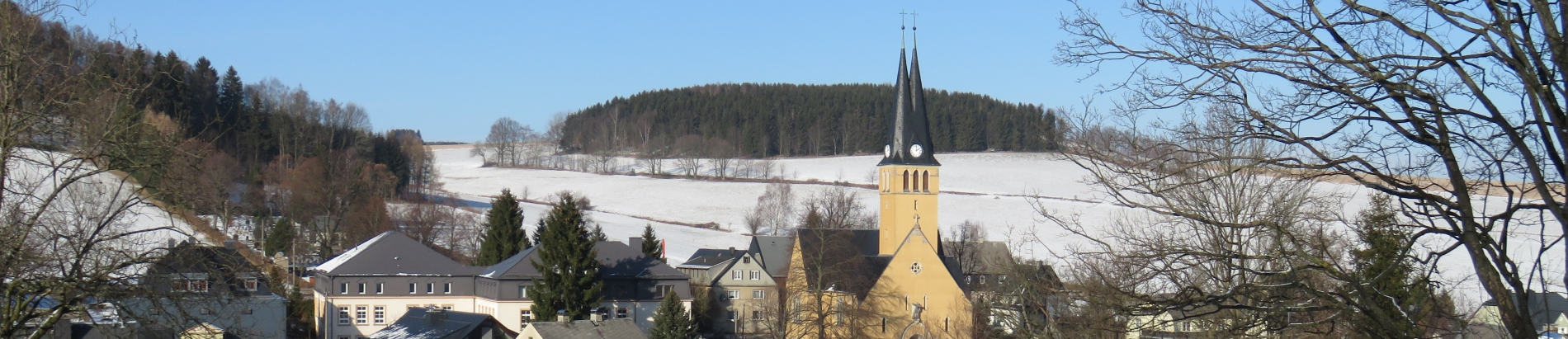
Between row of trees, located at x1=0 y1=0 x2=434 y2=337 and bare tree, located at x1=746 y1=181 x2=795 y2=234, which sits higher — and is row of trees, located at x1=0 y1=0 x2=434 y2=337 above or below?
above

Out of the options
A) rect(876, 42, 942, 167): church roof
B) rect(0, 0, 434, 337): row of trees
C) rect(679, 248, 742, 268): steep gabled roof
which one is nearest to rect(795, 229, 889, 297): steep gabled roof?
rect(876, 42, 942, 167): church roof

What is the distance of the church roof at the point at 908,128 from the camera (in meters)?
51.7

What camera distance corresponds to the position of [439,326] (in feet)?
110

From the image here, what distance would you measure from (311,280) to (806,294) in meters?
25.5

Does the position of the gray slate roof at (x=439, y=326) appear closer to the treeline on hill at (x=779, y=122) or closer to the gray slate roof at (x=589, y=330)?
the gray slate roof at (x=589, y=330)

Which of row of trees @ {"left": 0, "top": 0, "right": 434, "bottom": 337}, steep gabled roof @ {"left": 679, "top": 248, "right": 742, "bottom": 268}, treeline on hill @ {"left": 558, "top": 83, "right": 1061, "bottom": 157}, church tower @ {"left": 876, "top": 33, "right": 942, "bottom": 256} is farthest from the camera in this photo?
treeline on hill @ {"left": 558, "top": 83, "right": 1061, "bottom": 157}

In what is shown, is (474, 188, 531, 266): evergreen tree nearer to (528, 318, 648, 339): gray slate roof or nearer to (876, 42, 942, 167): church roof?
(876, 42, 942, 167): church roof

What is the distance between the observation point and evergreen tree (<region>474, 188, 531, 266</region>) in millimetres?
56875

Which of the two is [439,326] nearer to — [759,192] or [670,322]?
[670,322]

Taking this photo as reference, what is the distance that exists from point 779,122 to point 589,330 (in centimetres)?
10929

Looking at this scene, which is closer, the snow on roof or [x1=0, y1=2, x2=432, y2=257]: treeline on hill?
[x1=0, y1=2, x2=432, y2=257]: treeline on hill

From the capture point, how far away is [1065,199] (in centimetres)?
8025

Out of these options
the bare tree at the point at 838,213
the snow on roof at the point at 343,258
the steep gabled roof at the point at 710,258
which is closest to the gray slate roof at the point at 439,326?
the snow on roof at the point at 343,258

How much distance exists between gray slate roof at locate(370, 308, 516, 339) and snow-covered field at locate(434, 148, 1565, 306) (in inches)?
1264
